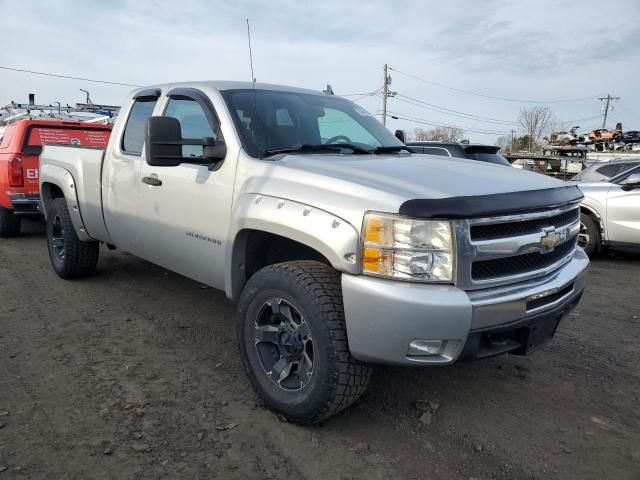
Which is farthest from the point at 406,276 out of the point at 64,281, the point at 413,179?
the point at 64,281

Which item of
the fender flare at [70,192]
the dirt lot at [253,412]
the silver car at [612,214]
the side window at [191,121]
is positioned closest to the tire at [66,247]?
the fender flare at [70,192]

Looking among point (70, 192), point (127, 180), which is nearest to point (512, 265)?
→ point (127, 180)

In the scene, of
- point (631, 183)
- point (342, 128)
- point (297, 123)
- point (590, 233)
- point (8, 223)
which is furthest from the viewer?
point (8, 223)

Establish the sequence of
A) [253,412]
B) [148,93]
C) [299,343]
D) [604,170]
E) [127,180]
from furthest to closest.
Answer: [604,170] → [148,93] → [127,180] → [253,412] → [299,343]

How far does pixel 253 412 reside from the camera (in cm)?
300

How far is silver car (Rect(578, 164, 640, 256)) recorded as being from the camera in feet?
23.6

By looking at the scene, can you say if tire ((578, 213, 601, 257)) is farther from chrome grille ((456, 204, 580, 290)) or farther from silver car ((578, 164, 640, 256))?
chrome grille ((456, 204, 580, 290))

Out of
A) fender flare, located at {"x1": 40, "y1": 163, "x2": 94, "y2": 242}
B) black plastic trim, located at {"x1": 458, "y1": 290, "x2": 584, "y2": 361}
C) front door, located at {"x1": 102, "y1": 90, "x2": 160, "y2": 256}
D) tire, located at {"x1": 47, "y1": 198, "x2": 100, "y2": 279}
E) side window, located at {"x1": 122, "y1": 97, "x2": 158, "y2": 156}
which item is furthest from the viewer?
tire, located at {"x1": 47, "y1": 198, "x2": 100, "y2": 279}

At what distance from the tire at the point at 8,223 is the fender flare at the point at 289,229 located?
251 inches

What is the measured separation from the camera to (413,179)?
2.69 meters

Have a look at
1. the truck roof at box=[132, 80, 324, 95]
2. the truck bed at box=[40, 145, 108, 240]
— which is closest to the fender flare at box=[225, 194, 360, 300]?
the truck roof at box=[132, 80, 324, 95]

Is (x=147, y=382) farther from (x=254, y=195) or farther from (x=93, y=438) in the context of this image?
(x=254, y=195)

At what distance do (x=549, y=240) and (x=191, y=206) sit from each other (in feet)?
7.38

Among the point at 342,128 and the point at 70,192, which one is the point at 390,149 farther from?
the point at 70,192
